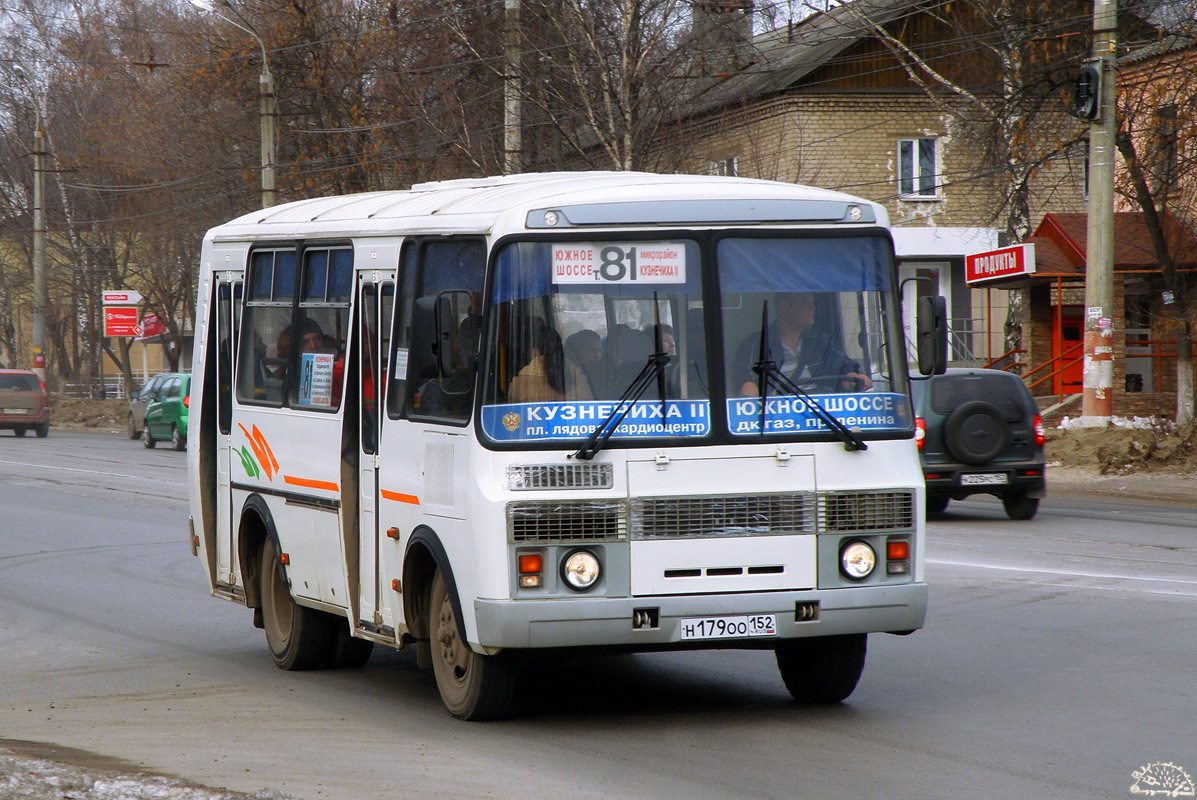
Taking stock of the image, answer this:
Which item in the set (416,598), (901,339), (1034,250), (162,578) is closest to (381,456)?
(416,598)

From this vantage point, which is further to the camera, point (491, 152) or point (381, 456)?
point (491, 152)

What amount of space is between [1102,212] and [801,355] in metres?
17.6

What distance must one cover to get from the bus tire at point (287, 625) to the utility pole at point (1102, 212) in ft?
53.8

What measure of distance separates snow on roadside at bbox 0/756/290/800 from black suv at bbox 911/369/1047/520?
12184 mm

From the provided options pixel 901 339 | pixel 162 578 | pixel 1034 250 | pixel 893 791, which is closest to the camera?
pixel 893 791

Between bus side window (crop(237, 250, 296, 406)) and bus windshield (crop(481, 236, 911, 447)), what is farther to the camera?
bus side window (crop(237, 250, 296, 406))

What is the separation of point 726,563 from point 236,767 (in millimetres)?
2234

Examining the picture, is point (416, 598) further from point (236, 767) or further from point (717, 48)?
point (717, 48)

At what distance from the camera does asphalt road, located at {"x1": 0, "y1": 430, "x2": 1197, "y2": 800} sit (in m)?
6.39

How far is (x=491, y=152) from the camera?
34.2 meters

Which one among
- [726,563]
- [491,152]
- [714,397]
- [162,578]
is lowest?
[162,578]

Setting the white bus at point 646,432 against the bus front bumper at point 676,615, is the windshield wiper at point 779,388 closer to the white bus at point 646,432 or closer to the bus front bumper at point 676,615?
the white bus at point 646,432

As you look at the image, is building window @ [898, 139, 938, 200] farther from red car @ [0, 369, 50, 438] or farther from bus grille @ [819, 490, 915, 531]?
bus grille @ [819, 490, 915, 531]

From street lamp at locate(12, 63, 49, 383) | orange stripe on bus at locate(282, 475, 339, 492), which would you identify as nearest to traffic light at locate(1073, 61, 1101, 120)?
Answer: orange stripe on bus at locate(282, 475, 339, 492)
